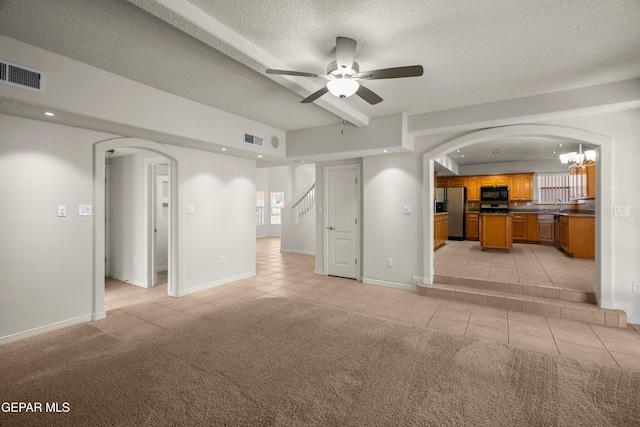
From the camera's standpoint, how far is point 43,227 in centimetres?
333

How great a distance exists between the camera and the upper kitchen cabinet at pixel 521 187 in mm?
→ 9203

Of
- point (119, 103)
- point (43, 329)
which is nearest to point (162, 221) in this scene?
point (43, 329)

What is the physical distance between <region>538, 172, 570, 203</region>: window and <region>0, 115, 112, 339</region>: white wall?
11193mm

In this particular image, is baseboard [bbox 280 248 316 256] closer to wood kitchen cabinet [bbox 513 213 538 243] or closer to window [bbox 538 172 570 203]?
wood kitchen cabinet [bbox 513 213 538 243]

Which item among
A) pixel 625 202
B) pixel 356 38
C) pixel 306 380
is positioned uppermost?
pixel 356 38

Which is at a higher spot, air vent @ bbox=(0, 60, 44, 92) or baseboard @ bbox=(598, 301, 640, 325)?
air vent @ bbox=(0, 60, 44, 92)

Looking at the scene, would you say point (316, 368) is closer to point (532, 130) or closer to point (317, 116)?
point (317, 116)

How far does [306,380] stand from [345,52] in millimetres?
2775

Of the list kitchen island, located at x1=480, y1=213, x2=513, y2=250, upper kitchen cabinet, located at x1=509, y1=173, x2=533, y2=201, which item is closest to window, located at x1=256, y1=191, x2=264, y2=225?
kitchen island, located at x1=480, y1=213, x2=513, y2=250

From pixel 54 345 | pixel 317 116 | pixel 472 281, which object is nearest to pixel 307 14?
pixel 317 116

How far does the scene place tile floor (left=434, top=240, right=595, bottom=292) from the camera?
15.4 feet

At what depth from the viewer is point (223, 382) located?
94.3 inches

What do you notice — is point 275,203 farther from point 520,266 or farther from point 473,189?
point 520,266

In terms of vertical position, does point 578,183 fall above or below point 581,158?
below
